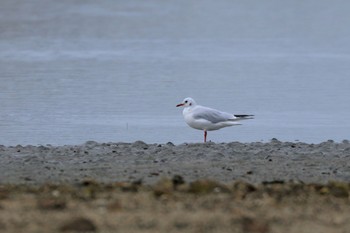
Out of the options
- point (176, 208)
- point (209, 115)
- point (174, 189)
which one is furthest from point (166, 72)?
point (176, 208)

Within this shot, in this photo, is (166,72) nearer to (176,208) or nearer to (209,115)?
(209,115)

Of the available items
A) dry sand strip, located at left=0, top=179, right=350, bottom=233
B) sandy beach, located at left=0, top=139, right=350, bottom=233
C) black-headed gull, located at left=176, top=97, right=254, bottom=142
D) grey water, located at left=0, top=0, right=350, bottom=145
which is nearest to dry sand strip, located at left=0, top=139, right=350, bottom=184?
sandy beach, located at left=0, top=139, right=350, bottom=233

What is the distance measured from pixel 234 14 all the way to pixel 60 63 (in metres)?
17.6

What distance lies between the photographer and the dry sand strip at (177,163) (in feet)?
35.7

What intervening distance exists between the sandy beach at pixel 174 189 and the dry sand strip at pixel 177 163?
0.04 feet

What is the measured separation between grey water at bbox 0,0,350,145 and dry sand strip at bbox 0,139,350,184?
226cm

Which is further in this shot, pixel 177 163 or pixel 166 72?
pixel 166 72

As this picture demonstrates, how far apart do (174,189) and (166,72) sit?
651 inches

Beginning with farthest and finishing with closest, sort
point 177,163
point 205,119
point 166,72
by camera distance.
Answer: point 166,72, point 205,119, point 177,163

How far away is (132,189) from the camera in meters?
8.78

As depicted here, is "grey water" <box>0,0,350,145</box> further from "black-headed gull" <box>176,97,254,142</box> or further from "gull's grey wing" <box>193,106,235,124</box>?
"gull's grey wing" <box>193,106,235,124</box>

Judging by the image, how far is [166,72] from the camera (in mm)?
25156

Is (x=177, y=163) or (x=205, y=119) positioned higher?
(x=205, y=119)

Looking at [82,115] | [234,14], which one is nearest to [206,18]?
[234,14]
